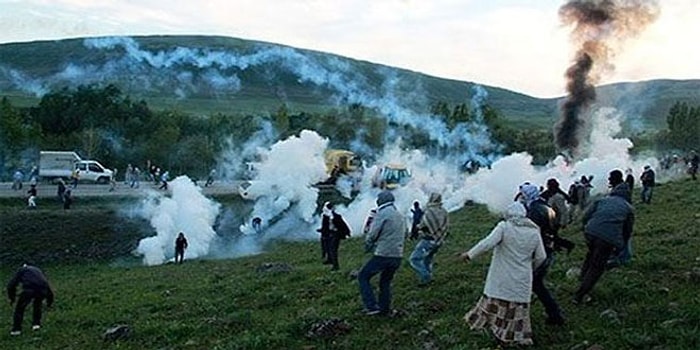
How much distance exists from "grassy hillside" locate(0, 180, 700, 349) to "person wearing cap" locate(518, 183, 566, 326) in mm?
289

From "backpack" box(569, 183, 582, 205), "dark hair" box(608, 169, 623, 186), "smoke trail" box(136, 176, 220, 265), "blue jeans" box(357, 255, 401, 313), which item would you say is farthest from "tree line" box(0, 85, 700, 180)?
"dark hair" box(608, 169, 623, 186)

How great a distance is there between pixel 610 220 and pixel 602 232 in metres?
0.26

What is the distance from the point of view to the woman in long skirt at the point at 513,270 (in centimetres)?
1141

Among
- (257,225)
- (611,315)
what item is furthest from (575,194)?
(257,225)

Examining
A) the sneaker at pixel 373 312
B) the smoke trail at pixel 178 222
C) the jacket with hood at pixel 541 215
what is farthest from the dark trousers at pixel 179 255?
the jacket with hood at pixel 541 215

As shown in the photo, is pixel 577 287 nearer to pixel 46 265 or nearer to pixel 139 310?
pixel 139 310

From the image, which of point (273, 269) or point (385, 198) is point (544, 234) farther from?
point (273, 269)

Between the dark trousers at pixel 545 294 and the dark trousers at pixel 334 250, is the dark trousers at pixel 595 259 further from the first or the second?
the dark trousers at pixel 334 250

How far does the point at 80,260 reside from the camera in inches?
1649

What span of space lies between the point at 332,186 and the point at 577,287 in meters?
48.5

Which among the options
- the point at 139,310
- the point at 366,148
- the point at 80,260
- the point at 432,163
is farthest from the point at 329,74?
the point at 139,310

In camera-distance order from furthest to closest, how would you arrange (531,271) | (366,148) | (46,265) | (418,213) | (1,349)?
(366,148)
(46,265)
(418,213)
(1,349)
(531,271)

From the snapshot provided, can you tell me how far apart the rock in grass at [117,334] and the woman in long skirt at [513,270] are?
7722mm

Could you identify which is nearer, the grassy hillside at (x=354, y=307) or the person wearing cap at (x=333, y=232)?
the grassy hillside at (x=354, y=307)
